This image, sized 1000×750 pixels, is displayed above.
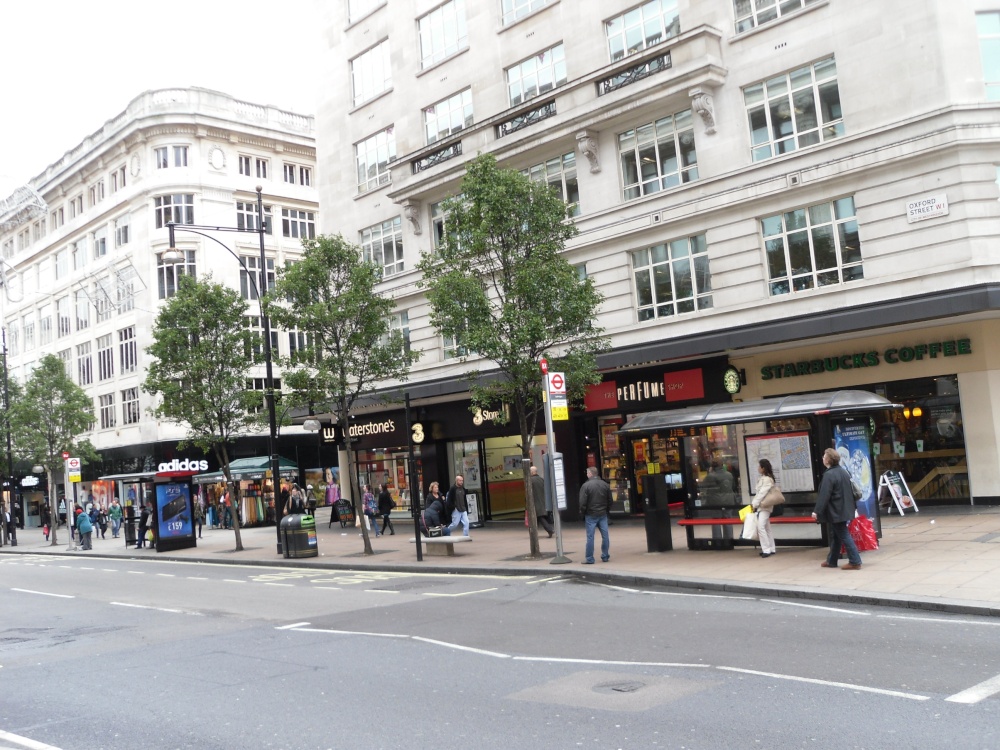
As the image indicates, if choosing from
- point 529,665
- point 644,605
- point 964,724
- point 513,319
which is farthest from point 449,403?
point 964,724

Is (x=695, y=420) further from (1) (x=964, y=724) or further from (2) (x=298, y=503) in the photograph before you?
(2) (x=298, y=503)

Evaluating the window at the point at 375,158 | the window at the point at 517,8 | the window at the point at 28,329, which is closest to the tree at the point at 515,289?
the window at the point at 517,8

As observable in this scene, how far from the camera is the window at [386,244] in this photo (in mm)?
31703

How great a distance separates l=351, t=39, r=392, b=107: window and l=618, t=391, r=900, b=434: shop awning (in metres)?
19.9

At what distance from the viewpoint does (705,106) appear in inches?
875

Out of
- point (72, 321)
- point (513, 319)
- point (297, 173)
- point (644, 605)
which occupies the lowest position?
point (644, 605)

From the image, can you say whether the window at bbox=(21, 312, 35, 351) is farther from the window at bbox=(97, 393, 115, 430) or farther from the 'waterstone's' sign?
the 'waterstone's' sign

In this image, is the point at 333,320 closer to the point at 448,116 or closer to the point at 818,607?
the point at 448,116

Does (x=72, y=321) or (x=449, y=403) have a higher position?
(x=72, y=321)

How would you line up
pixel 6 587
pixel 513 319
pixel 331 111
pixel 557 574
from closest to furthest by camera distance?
pixel 557 574, pixel 513 319, pixel 6 587, pixel 331 111

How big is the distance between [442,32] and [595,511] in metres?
20.1

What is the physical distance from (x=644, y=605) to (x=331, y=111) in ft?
91.1

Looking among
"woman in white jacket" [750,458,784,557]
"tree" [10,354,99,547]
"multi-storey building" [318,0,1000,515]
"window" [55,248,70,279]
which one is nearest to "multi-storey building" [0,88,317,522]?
"window" [55,248,70,279]

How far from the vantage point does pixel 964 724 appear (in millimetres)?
5848
